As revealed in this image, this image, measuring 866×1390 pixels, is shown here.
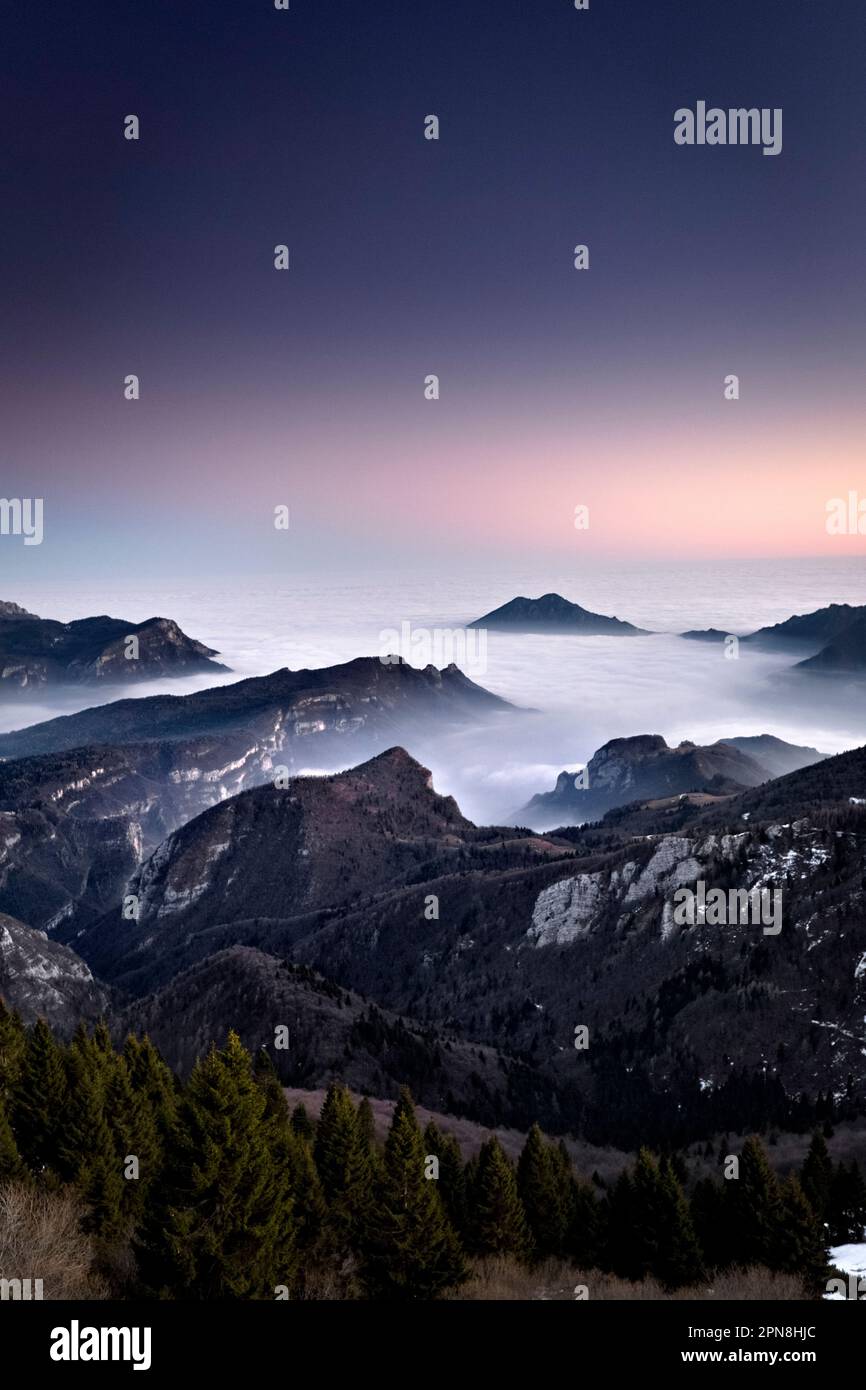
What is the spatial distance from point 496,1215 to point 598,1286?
736 centimetres

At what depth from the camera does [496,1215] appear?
189 ft

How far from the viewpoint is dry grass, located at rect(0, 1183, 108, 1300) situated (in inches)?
1495

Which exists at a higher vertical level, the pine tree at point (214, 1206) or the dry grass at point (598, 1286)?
the pine tree at point (214, 1206)

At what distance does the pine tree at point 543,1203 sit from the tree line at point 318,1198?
13 cm

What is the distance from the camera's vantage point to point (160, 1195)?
4184 cm

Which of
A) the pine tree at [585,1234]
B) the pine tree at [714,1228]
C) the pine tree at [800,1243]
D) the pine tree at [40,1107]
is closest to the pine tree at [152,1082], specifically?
the pine tree at [40,1107]

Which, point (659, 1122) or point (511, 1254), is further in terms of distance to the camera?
point (659, 1122)

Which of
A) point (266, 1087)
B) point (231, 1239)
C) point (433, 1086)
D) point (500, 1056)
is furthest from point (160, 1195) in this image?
point (500, 1056)

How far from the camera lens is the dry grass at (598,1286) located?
162 ft

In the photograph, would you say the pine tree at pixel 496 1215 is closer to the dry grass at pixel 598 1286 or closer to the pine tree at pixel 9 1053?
the dry grass at pixel 598 1286

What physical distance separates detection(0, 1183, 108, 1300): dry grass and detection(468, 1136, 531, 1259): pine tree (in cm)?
2420
